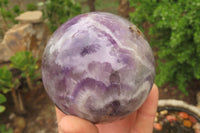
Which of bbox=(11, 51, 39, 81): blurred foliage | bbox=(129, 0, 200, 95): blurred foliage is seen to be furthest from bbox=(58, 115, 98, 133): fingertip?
bbox=(11, 51, 39, 81): blurred foliage

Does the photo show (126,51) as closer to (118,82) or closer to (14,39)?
(118,82)

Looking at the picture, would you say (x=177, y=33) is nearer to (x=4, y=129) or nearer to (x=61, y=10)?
(x=61, y=10)

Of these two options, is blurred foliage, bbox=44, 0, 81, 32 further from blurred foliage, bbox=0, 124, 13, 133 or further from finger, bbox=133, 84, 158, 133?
finger, bbox=133, 84, 158, 133

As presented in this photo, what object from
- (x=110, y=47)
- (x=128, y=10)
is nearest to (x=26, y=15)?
(x=128, y=10)

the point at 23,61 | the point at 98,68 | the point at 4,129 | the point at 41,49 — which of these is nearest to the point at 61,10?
the point at 41,49

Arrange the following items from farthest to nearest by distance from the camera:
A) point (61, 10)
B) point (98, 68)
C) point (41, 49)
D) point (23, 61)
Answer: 1. point (61, 10)
2. point (41, 49)
3. point (23, 61)
4. point (98, 68)
